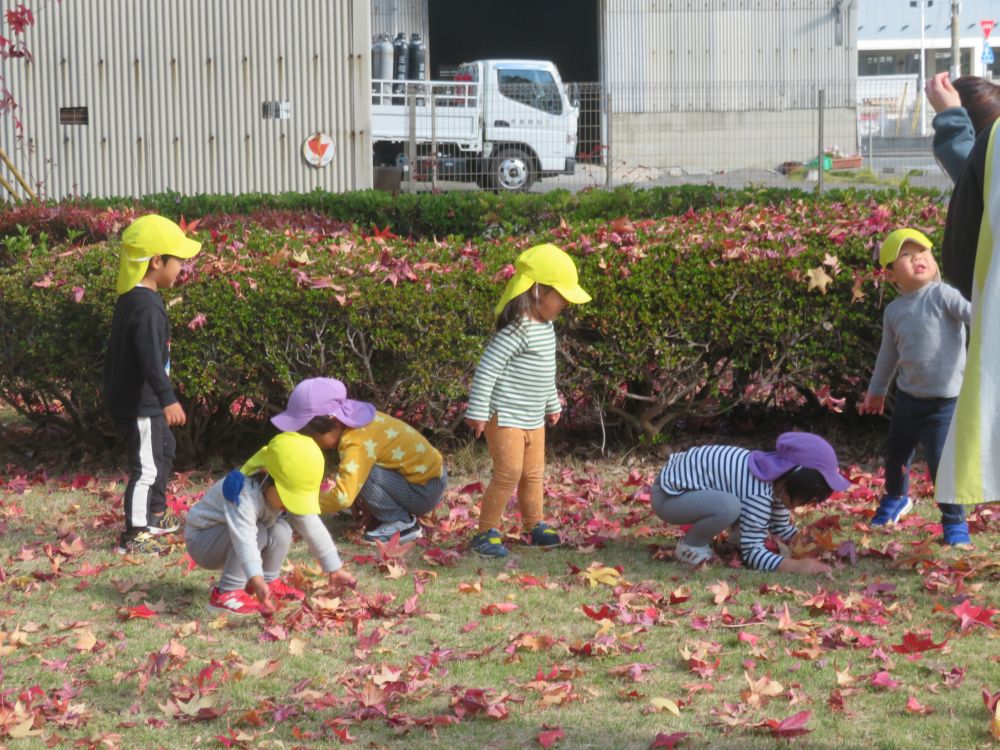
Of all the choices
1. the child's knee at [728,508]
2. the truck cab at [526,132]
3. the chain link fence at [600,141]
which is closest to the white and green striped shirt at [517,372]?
the child's knee at [728,508]

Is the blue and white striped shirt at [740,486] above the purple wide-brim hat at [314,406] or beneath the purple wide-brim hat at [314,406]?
beneath

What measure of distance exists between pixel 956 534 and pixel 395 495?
258cm

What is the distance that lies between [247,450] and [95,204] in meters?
6.64

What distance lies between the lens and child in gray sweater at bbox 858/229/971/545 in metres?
5.91

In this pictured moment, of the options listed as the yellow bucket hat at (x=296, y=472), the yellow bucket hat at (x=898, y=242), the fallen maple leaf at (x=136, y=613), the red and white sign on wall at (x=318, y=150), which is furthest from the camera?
the red and white sign on wall at (x=318, y=150)

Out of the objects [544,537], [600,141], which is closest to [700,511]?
→ [544,537]

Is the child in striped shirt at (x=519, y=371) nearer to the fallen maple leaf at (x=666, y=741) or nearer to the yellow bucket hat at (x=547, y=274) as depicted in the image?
the yellow bucket hat at (x=547, y=274)

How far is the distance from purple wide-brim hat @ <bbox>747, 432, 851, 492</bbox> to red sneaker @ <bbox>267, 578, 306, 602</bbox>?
198 centimetres

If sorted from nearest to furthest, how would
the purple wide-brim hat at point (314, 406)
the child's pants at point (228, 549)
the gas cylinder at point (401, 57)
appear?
the child's pants at point (228, 549) → the purple wide-brim hat at point (314, 406) → the gas cylinder at point (401, 57)

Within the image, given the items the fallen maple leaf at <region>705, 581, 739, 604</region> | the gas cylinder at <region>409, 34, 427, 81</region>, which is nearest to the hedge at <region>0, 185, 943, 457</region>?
the fallen maple leaf at <region>705, 581, 739, 604</region>

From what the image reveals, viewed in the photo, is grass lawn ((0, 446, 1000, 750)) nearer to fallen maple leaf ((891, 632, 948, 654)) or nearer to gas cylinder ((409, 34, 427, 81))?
fallen maple leaf ((891, 632, 948, 654))

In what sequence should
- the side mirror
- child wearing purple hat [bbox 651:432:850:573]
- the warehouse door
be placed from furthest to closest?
the warehouse door < the side mirror < child wearing purple hat [bbox 651:432:850:573]

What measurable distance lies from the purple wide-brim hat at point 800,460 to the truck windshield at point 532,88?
47.3 feet

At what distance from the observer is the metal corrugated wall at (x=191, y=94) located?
17391 mm
